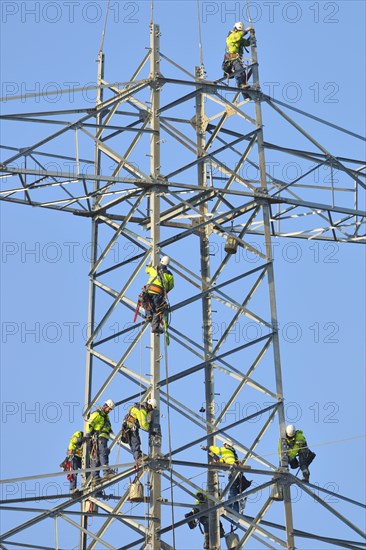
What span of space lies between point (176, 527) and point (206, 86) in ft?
38.2

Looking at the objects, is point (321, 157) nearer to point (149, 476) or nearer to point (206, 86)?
point (206, 86)

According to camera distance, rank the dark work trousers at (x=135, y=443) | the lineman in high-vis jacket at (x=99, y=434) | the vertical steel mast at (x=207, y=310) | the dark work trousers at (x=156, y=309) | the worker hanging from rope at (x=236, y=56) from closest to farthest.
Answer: the dark work trousers at (x=135, y=443) → the dark work trousers at (x=156, y=309) → the lineman in high-vis jacket at (x=99, y=434) → the vertical steel mast at (x=207, y=310) → the worker hanging from rope at (x=236, y=56)

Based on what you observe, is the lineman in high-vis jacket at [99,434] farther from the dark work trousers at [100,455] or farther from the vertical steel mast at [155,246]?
the vertical steel mast at [155,246]

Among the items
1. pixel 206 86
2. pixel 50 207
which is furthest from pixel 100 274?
pixel 206 86

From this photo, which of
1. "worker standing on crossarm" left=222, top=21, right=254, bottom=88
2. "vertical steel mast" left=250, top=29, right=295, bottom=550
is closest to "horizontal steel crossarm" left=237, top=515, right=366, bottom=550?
"vertical steel mast" left=250, top=29, right=295, bottom=550

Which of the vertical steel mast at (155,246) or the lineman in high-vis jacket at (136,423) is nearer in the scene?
the vertical steel mast at (155,246)

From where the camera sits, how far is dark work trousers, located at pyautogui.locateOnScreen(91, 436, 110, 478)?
51.7 meters

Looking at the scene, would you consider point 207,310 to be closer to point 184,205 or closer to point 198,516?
point 184,205

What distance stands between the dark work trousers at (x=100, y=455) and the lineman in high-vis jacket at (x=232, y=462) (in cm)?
275

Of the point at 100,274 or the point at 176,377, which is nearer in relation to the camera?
the point at 176,377

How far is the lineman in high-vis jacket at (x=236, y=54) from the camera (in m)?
55.5

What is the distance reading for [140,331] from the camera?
51.2 m

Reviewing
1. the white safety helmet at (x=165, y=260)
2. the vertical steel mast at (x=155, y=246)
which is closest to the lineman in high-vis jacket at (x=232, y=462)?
the vertical steel mast at (x=155, y=246)

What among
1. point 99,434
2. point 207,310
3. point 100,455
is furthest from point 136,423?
point 207,310
